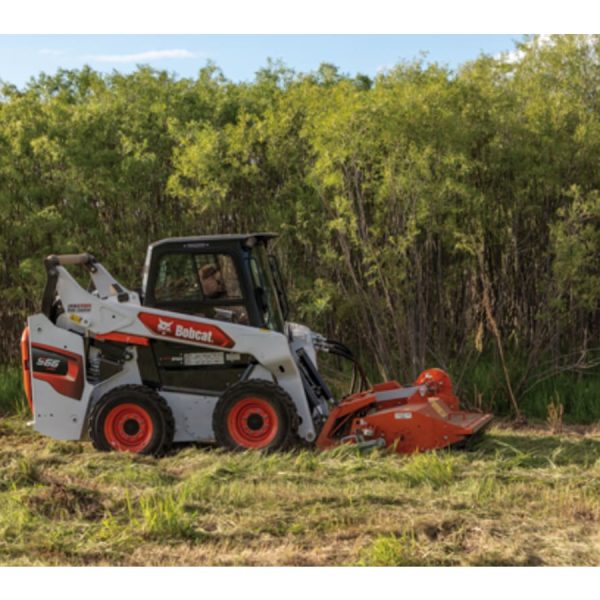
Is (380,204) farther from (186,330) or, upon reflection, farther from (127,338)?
(127,338)

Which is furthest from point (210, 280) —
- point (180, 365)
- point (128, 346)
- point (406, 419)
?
point (406, 419)

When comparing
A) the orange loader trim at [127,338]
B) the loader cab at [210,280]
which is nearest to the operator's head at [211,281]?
the loader cab at [210,280]

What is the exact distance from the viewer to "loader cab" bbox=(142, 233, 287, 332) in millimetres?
8328

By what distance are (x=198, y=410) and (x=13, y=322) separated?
15.2 feet

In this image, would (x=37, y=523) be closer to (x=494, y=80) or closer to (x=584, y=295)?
(x=584, y=295)

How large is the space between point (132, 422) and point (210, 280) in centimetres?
126

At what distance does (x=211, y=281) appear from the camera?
27.4 ft

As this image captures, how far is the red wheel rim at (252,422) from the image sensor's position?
26.5ft

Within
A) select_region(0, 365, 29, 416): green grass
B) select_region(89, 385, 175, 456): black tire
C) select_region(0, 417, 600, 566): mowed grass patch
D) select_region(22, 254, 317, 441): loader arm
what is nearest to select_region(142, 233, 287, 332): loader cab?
select_region(22, 254, 317, 441): loader arm

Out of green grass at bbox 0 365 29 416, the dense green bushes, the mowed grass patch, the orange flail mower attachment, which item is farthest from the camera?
green grass at bbox 0 365 29 416

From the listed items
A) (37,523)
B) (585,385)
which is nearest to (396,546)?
(37,523)

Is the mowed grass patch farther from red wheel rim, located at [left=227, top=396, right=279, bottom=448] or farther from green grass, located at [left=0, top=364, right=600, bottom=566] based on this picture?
red wheel rim, located at [left=227, top=396, right=279, bottom=448]

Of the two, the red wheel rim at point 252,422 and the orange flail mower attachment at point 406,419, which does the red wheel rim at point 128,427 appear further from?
the orange flail mower attachment at point 406,419

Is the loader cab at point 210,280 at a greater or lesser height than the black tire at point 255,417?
greater
